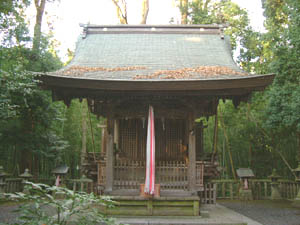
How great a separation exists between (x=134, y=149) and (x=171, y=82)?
2.76 m

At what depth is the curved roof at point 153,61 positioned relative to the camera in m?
6.60

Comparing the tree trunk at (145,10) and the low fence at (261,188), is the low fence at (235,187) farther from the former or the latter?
the tree trunk at (145,10)

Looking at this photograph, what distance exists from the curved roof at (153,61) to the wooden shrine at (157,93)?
22 millimetres

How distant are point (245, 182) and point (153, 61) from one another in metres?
7.08

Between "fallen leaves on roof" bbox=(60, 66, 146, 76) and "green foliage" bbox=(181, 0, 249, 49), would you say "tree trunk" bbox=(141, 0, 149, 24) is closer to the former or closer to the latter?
"green foliage" bbox=(181, 0, 249, 49)

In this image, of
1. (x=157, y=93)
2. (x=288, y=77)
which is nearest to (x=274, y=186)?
(x=288, y=77)

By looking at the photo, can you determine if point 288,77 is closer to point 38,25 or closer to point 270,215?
point 270,215

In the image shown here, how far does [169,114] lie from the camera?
759cm

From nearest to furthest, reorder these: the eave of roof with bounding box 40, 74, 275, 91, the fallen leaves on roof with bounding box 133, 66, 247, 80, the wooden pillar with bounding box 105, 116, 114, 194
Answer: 1. the eave of roof with bounding box 40, 74, 275, 91
2. the fallen leaves on roof with bounding box 133, 66, 247, 80
3. the wooden pillar with bounding box 105, 116, 114, 194

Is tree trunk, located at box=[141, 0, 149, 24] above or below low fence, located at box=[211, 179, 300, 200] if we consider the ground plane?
above

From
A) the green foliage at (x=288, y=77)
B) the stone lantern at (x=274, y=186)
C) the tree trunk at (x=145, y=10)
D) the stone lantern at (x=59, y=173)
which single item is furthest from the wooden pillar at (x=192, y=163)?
the tree trunk at (x=145, y=10)

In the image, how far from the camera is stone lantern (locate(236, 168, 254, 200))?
39.8ft

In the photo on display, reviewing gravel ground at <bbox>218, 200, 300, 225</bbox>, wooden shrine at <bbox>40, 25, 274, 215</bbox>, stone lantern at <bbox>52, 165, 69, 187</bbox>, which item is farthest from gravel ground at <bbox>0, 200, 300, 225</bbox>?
stone lantern at <bbox>52, 165, 69, 187</bbox>

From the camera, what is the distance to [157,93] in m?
7.11
